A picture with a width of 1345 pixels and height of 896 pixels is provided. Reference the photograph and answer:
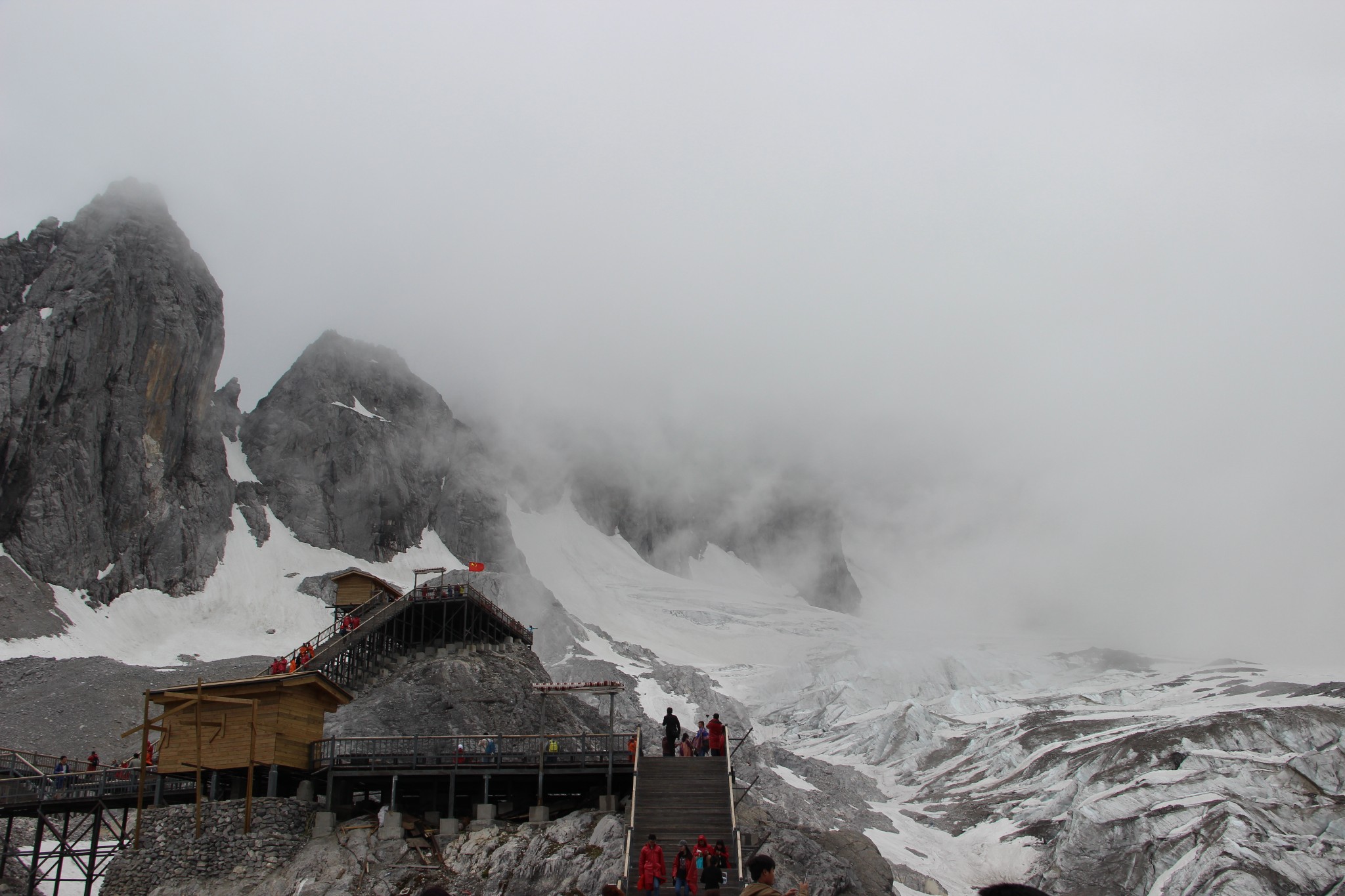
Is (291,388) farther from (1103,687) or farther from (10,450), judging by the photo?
(1103,687)

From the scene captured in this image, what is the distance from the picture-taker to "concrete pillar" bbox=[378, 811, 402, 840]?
30438 millimetres

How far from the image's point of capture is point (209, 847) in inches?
1173

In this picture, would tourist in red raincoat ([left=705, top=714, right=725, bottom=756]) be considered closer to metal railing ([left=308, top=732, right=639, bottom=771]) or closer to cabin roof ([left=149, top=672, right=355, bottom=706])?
metal railing ([left=308, top=732, right=639, bottom=771])

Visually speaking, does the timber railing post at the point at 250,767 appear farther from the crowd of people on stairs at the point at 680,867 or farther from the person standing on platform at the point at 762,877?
the person standing on platform at the point at 762,877

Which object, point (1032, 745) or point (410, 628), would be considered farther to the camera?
point (1032, 745)

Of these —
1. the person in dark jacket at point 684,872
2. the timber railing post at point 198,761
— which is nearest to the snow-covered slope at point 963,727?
the person in dark jacket at point 684,872

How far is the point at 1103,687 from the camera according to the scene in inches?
4596

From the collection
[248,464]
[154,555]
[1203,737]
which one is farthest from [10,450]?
[1203,737]

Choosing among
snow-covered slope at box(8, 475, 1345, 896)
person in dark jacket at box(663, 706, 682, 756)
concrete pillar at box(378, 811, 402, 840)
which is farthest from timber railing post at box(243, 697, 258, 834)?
snow-covered slope at box(8, 475, 1345, 896)

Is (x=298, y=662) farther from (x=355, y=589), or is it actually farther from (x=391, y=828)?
(x=391, y=828)

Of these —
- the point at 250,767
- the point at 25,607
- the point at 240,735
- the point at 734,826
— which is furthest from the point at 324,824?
the point at 25,607

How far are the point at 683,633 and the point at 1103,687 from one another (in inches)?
2450

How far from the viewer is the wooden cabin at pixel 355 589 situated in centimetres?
5478

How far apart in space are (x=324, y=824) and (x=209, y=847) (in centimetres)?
345
